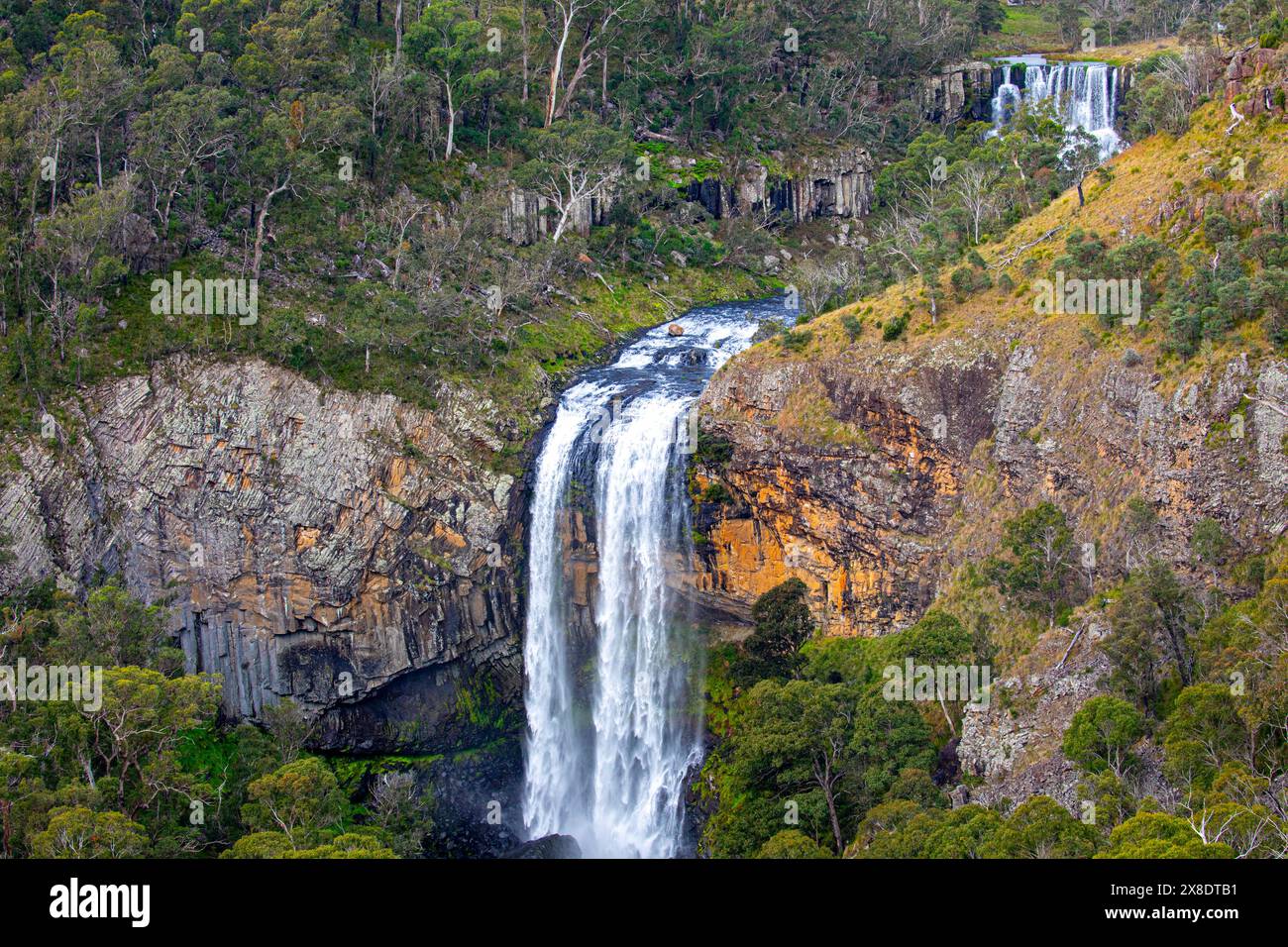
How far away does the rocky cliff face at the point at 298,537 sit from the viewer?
60781 millimetres

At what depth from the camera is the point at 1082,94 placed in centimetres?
9056

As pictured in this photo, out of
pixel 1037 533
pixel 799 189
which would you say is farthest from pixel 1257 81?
pixel 799 189

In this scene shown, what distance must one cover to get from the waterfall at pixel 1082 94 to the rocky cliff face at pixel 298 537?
4950 centimetres

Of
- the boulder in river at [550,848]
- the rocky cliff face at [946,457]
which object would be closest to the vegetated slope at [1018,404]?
the rocky cliff face at [946,457]

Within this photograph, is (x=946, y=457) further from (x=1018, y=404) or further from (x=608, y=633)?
(x=608, y=633)

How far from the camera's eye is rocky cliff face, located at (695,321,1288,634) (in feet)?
154

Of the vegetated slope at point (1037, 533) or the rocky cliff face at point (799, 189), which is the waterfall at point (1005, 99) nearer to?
the rocky cliff face at point (799, 189)

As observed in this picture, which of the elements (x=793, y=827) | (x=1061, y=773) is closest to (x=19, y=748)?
(x=793, y=827)

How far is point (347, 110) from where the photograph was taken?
7169 cm

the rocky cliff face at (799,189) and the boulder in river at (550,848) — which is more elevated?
the rocky cliff face at (799,189)

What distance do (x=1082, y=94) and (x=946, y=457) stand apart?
46636 millimetres

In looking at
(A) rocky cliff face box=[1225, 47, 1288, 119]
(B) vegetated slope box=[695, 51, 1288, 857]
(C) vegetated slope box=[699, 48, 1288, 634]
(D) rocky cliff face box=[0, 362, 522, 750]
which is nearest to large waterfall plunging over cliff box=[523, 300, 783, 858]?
(B) vegetated slope box=[695, 51, 1288, 857]

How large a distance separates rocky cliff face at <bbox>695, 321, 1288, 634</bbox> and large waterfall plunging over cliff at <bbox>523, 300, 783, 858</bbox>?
266cm

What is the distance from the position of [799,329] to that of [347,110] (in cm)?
2943
